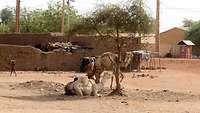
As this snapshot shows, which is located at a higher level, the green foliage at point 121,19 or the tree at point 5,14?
the tree at point 5,14

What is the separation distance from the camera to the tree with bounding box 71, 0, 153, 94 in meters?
20.4

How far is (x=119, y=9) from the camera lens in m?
20.4

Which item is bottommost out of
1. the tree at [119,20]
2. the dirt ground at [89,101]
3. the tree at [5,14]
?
the dirt ground at [89,101]

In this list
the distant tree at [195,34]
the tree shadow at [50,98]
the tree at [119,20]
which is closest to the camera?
the tree shadow at [50,98]

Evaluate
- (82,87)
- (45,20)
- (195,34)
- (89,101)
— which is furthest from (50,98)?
(195,34)

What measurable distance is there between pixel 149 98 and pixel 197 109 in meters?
3.62

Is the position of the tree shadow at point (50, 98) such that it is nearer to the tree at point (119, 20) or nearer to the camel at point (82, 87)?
the camel at point (82, 87)

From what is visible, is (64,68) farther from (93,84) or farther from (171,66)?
(93,84)

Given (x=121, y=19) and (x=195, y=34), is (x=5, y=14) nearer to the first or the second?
(x=195, y=34)

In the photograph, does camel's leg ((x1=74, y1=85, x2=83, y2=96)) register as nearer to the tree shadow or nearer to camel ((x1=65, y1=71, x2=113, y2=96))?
camel ((x1=65, y1=71, x2=113, y2=96))

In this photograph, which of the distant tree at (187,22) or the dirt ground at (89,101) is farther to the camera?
the distant tree at (187,22)

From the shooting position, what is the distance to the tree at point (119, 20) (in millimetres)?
20406

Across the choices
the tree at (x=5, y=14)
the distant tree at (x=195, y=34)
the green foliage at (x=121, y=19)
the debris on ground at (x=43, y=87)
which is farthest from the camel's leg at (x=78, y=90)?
the tree at (x=5, y=14)

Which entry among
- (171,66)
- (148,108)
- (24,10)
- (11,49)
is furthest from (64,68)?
(24,10)
